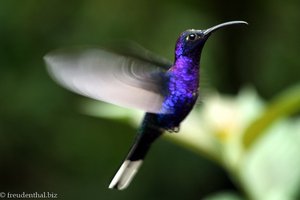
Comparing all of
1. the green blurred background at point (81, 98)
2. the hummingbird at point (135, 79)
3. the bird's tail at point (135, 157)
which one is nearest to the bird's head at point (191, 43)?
the hummingbird at point (135, 79)

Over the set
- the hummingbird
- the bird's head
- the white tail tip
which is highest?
the bird's head

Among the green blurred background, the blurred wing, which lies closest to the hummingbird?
the blurred wing

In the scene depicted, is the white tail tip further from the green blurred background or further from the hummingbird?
the green blurred background

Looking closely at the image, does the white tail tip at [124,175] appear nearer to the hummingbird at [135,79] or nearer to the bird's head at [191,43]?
the hummingbird at [135,79]

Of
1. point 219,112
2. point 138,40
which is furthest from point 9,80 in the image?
point 219,112

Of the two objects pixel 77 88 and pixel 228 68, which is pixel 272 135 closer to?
pixel 77 88

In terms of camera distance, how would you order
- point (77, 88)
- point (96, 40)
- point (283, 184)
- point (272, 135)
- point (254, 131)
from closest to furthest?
point (77, 88) → point (254, 131) → point (283, 184) → point (272, 135) → point (96, 40)
